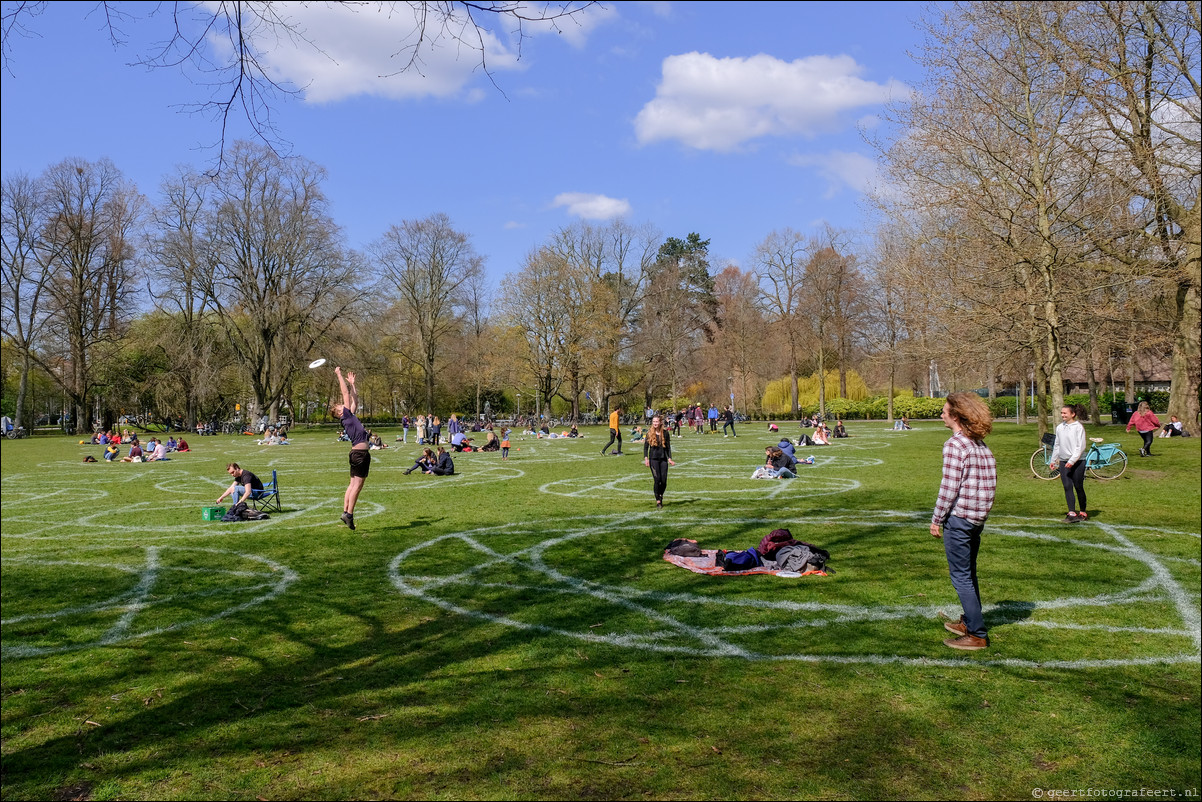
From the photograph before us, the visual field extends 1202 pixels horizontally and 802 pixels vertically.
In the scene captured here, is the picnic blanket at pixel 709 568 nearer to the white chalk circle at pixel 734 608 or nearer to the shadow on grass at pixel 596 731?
the white chalk circle at pixel 734 608

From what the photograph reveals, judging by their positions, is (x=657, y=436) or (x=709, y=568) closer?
(x=709, y=568)

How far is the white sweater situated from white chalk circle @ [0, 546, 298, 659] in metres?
11.1

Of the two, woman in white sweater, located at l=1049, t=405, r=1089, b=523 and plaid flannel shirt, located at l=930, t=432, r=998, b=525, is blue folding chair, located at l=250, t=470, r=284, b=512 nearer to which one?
A: plaid flannel shirt, located at l=930, t=432, r=998, b=525

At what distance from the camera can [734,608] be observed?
7.55 meters

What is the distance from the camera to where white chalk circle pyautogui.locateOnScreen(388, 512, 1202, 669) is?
6.18 m

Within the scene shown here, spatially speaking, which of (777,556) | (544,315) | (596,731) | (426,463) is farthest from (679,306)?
(596,731)

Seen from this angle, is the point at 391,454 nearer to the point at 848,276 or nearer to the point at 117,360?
the point at 117,360

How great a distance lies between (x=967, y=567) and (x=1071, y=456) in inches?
264

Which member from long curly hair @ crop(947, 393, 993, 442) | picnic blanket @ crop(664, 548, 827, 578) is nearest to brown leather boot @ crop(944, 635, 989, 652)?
long curly hair @ crop(947, 393, 993, 442)

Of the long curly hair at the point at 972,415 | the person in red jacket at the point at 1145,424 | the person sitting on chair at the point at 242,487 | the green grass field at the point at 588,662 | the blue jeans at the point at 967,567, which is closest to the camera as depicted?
the green grass field at the point at 588,662

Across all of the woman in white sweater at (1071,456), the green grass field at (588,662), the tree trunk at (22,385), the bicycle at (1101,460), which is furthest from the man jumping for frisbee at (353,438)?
the tree trunk at (22,385)

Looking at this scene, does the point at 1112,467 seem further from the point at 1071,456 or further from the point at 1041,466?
the point at 1071,456

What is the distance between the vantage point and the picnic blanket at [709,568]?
873cm

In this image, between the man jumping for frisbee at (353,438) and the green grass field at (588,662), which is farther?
the man jumping for frisbee at (353,438)
